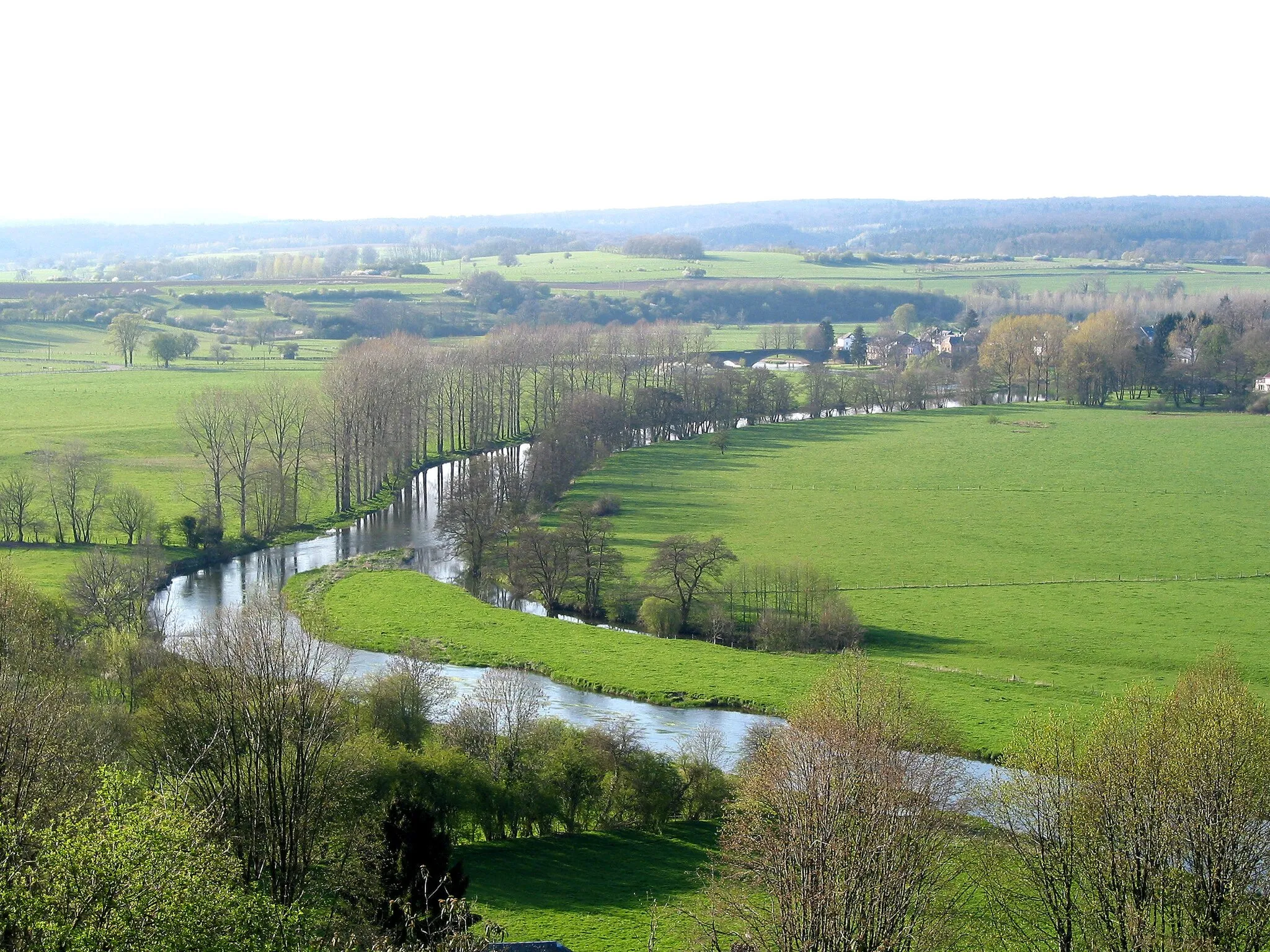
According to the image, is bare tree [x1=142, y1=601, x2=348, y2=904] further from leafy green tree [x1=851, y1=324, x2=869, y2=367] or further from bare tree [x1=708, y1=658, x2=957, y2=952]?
leafy green tree [x1=851, y1=324, x2=869, y2=367]

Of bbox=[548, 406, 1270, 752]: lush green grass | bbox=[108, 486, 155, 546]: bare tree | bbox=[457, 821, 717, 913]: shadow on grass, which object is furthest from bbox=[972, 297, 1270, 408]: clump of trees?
bbox=[457, 821, 717, 913]: shadow on grass

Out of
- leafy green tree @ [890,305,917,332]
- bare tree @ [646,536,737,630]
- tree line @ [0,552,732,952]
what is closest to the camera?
tree line @ [0,552,732,952]

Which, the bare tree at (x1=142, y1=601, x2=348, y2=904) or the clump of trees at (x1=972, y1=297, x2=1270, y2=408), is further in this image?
the clump of trees at (x1=972, y1=297, x2=1270, y2=408)

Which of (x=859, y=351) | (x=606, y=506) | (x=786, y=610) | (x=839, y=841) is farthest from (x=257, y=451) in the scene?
(x=859, y=351)

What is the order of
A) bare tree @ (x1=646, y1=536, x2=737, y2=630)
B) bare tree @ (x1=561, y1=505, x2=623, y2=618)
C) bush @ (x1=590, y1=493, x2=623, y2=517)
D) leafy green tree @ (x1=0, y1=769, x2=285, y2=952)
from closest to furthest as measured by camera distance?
1. leafy green tree @ (x1=0, y1=769, x2=285, y2=952)
2. bare tree @ (x1=646, y1=536, x2=737, y2=630)
3. bare tree @ (x1=561, y1=505, x2=623, y2=618)
4. bush @ (x1=590, y1=493, x2=623, y2=517)

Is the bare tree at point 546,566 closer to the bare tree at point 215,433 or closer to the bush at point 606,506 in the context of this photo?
the bush at point 606,506

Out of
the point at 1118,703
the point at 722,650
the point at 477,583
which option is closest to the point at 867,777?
the point at 1118,703

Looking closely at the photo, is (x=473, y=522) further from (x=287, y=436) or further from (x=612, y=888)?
(x=612, y=888)
